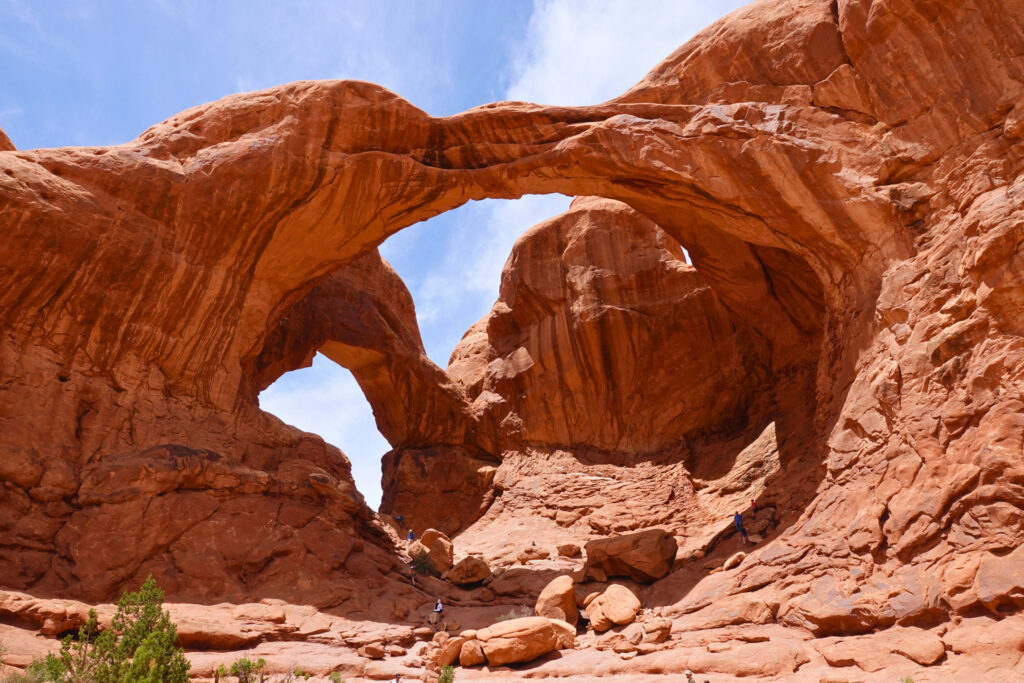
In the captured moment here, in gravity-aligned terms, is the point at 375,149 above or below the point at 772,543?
above

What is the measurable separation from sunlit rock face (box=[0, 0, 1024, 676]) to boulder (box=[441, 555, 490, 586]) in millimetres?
1918

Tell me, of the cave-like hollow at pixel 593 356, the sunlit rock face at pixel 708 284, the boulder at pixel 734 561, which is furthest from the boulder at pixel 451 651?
the cave-like hollow at pixel 593 356

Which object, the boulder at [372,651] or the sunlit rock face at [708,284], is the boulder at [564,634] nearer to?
the sunlit rock face at [708,284]

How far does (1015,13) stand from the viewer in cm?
1118

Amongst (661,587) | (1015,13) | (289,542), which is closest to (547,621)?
(661,587)

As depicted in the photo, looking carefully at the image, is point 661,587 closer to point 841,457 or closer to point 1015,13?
point 841,457

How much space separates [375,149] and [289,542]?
30.6 feet

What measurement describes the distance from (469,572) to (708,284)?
11.4 metres

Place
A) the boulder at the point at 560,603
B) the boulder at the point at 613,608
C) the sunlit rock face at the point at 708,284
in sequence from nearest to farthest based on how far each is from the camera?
the sunlit rock face at the point at 708,284 → the boulder at the point at 613,608 → the boulder at the point at 560,603

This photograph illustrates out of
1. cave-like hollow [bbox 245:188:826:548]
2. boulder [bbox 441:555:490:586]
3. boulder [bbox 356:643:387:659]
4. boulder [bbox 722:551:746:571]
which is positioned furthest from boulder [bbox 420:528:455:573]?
boulder [bbox 722:551:746:571]

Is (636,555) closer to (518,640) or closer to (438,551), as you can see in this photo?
(518,640)

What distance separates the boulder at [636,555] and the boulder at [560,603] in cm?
203

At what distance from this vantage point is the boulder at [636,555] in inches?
567

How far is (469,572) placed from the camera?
1628cm
